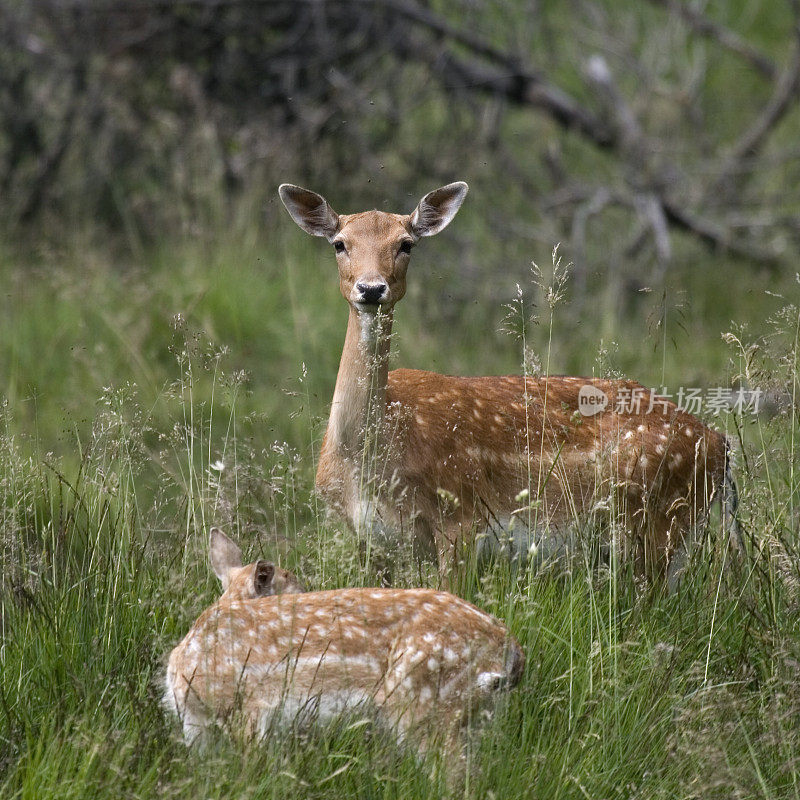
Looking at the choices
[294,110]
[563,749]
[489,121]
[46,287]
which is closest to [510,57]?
[489,121]

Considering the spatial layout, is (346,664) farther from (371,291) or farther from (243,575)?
(371,291)

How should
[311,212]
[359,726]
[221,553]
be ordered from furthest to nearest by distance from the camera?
1. [311,212]
2. [221,553]
3. [359,726]

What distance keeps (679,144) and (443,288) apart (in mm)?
3214

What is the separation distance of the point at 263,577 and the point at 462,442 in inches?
57.4

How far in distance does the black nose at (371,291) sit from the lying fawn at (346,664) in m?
1.36

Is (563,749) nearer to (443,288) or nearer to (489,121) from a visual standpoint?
(443,288)

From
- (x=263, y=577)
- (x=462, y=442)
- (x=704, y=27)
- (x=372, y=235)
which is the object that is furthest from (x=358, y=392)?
(x=704, y=27)

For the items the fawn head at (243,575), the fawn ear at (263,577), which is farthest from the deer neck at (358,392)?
the fawn ear at (263,577)

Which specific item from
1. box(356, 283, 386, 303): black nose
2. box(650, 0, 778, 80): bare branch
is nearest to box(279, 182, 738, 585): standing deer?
box(356, 283, 386, 303): black nose

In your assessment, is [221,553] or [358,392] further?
[358,392]

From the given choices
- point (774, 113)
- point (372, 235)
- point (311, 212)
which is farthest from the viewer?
point (774, 113)

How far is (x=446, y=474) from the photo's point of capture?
5.30m

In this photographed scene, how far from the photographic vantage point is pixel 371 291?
4.84m

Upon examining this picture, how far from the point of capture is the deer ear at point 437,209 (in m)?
5.29
